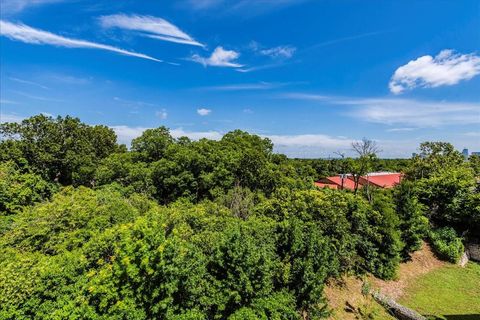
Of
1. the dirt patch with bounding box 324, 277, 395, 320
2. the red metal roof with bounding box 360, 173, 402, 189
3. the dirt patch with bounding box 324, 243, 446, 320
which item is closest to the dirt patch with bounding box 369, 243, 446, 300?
the dirt patch with bounding box 324, 243, 446, 320

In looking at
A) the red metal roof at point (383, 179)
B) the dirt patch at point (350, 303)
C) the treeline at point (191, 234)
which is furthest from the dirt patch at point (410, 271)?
the red metal roof at point (383, 179)

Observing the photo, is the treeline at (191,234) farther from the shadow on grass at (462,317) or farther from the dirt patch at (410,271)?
the shadow on grass at (462,317)

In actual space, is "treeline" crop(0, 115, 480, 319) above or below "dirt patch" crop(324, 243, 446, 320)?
above

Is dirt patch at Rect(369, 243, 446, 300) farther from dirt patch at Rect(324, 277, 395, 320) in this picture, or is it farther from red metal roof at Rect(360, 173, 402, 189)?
red metal roof at Rect(360, 173, 402, 189)

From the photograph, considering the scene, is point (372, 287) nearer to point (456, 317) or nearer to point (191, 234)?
point (456, 317)

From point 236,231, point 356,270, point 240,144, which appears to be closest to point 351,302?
point 356,270

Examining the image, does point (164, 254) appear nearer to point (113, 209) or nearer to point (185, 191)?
point (113, 209)
